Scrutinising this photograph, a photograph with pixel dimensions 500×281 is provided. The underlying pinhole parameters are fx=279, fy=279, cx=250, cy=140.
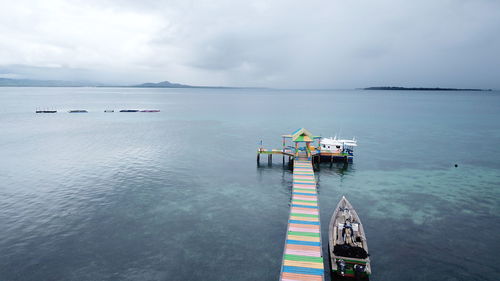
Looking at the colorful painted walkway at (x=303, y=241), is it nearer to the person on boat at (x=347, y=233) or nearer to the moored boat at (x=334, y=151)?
the person on boat at (x=347, y=233)

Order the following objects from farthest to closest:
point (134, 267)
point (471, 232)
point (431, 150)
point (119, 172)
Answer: point (431, 150) < point (119, 172) < point (471, 232) < point (134, 267)

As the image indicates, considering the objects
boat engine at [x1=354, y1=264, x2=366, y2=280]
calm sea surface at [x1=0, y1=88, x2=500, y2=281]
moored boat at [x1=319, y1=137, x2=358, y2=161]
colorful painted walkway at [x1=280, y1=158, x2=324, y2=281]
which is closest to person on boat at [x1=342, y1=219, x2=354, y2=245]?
colorful painted walkway at [x1=280, y1=158, x2=324, y2=281]

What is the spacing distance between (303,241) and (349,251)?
12.1ft

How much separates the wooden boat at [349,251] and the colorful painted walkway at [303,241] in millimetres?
1246

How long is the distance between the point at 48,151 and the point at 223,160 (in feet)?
125

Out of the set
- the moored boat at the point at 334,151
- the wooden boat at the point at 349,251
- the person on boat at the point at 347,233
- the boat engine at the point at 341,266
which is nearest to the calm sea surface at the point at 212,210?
the wooden boat at the point at 349,251

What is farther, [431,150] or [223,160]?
[431,150]

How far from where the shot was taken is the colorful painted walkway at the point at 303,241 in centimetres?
1991

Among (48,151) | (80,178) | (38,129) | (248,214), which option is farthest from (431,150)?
(38,129)

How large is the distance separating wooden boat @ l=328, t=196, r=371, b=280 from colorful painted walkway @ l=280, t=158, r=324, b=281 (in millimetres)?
1246

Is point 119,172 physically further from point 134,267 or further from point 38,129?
point 38,129

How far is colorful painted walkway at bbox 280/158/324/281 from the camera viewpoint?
1991cm

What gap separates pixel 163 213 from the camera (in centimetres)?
3206

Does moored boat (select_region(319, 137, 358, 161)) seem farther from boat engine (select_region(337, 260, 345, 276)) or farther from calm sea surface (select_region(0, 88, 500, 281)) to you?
boat engine (select_region(337, 260, 345, 276))
